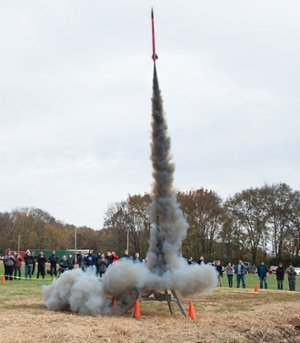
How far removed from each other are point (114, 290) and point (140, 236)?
6306 centimetres

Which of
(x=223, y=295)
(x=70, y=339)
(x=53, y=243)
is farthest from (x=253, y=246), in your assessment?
(x=70, y=339)

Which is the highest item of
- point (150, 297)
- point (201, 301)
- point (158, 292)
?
point (158, 292)

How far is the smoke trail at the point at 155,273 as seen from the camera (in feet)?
52.1

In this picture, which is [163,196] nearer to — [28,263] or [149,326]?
[149,326]

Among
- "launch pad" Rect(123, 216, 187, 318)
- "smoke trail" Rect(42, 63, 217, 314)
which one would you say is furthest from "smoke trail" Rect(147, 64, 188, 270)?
"launch pad" Rect(123, 216, 187, 318)

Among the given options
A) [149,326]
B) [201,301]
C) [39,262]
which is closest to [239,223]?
[39,262]

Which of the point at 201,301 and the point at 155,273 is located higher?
the point at 155,273

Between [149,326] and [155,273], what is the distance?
334 cm

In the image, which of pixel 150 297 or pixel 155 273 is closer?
pixel 150 297

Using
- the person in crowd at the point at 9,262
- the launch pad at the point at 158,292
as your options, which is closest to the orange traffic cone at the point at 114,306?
the launch pad at the point at 158,292

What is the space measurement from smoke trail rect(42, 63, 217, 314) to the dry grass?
30.1 inches

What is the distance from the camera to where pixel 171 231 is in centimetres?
1709

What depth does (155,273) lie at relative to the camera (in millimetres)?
16438

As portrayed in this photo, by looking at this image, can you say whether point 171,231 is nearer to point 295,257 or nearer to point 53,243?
point 295,257
